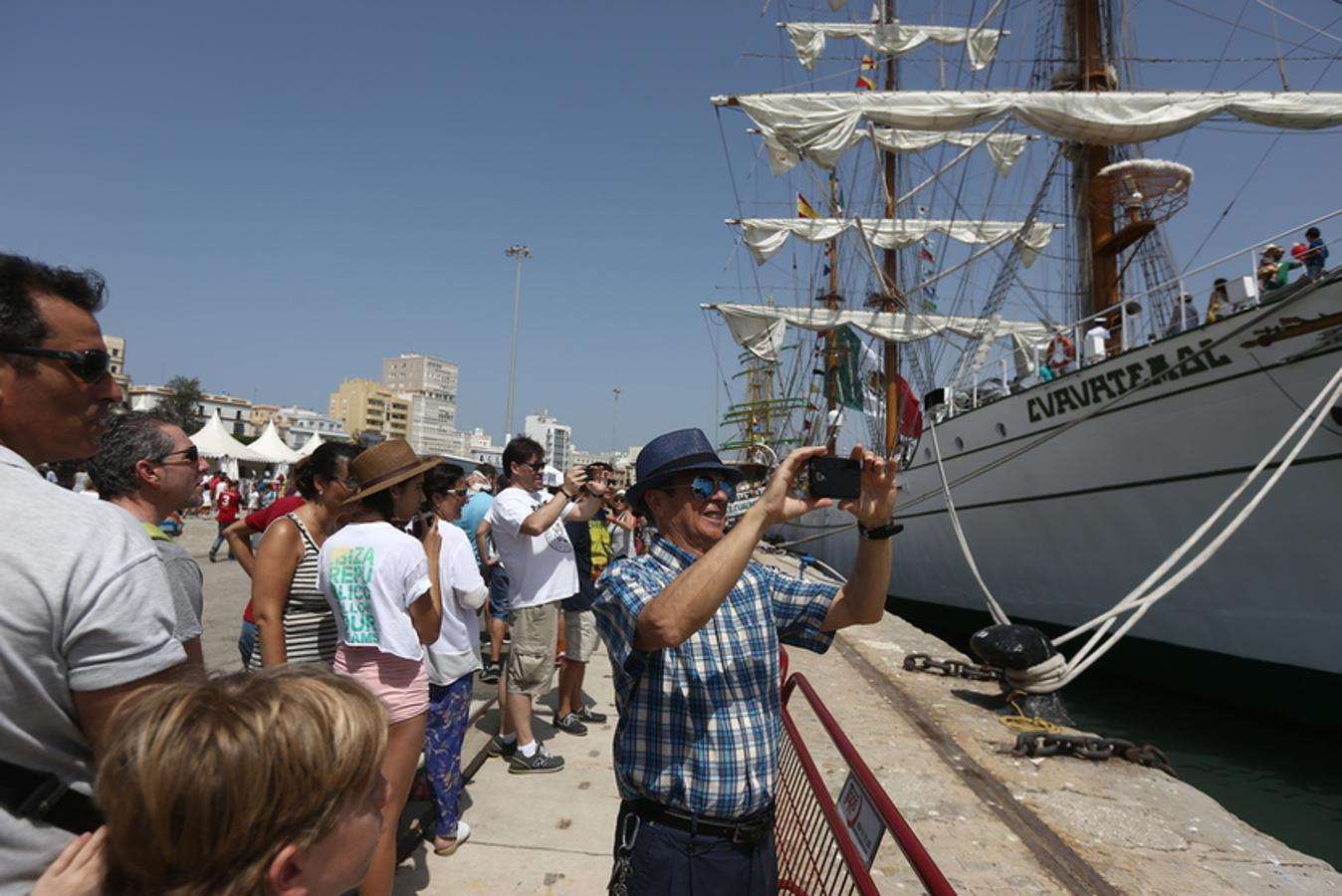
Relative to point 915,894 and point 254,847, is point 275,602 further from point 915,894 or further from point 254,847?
point 915,894

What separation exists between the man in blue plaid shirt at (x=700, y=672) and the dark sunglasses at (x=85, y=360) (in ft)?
3.78

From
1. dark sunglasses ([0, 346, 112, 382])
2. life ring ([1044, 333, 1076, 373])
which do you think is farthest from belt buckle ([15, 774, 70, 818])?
life ring ([1044, 333, 1076, 373])

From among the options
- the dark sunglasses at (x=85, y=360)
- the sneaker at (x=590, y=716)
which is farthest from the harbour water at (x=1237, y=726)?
the dark sunglasses at (x=85, y=360)

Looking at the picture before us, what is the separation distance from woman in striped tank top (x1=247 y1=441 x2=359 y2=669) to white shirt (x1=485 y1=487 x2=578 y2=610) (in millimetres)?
1272

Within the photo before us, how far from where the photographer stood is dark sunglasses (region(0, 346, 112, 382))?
1324 millimetres

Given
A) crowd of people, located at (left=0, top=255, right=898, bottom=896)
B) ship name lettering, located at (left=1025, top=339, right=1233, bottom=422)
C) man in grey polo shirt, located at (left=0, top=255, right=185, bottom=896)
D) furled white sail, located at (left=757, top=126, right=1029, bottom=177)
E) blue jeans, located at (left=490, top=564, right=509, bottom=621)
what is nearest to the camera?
crowd of people, located at (left=0, top=255, right=898, bottom=896)

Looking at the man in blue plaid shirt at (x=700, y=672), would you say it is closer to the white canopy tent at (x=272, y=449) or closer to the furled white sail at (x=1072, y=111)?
the furled white sail at (x=1072, y=111)

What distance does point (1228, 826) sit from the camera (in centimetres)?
383

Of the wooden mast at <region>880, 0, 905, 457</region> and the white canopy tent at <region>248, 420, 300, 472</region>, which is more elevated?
the wooden mast at <region>880, 0, 905, 457</region>

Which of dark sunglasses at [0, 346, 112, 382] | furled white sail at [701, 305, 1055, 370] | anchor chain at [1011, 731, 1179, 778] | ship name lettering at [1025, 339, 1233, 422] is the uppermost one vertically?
furled white sail at [701, 305, 1055, 370]

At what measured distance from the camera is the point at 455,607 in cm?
334

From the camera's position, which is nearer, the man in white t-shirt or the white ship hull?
the man in white t-shirt

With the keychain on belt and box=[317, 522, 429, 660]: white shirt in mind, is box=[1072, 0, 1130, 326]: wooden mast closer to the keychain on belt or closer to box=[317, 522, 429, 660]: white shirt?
box=[317, 522, 429, 660]: white shirt

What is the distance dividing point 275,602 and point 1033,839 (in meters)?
3.69
